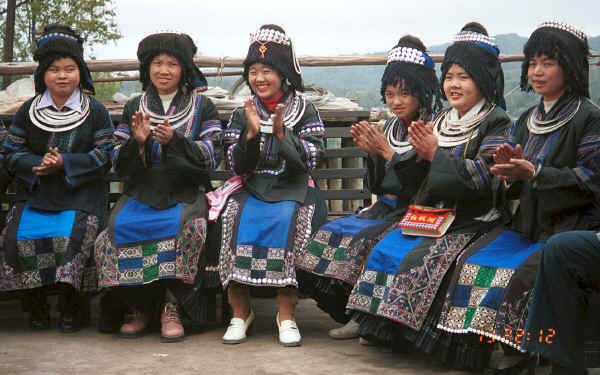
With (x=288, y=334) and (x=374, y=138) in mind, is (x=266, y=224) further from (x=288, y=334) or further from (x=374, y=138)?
(x=374, y=138)

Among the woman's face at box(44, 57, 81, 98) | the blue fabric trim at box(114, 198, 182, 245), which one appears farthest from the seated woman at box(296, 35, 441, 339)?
the woman's face at box(44, 57, 81, 98)

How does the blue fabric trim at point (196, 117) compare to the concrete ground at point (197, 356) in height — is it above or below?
above

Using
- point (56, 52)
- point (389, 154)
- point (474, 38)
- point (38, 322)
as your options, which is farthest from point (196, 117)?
point (474, 38)

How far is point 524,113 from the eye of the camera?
13.2ft

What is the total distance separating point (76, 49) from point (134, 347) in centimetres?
214

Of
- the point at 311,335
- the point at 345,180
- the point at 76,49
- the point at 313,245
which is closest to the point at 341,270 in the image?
the point at 313,245

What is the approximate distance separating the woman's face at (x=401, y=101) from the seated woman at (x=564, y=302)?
160 cm

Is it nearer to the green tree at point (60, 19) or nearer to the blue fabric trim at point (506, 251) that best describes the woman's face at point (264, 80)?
the blue fabric trim at point (506, 251)

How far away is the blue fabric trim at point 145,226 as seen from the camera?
4.51 meters

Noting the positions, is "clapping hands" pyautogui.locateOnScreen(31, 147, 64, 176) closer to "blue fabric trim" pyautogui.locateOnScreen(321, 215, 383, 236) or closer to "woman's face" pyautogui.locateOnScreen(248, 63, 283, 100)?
"woman's face" pyautogui.locateOnScreen(248, 63, 283, 100)

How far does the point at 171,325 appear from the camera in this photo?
4.45 metres

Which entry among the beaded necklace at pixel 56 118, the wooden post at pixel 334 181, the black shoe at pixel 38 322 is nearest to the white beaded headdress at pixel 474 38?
the wooden post at pixel 334 181

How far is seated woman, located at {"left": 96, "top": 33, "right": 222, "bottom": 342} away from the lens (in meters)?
4.47

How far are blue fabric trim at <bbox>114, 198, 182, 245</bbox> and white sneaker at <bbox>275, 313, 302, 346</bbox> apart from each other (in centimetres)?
90
